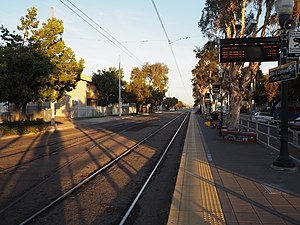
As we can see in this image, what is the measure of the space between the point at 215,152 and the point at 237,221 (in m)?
6.98

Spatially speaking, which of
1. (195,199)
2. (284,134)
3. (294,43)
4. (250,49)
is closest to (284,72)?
(294,43)

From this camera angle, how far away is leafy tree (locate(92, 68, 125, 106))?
178ft

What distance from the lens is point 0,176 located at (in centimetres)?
793

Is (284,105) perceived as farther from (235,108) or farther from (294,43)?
(235,108)

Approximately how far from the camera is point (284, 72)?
26.3 ft

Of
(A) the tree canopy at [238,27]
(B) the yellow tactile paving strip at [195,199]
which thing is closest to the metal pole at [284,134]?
(B) the yellow tactile paving strip at [195,199]

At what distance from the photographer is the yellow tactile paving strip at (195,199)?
4.66m

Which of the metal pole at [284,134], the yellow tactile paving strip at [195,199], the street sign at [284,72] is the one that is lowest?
the yellow tactile paving strip at [195,199]

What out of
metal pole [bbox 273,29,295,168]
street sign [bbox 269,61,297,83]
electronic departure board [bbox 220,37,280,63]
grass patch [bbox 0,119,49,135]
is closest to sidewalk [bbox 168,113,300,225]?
metal pole [bbox 273,29,295,168]

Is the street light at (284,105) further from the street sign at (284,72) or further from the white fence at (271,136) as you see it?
the white fence at (271,136)

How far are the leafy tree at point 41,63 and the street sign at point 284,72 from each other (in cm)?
1602

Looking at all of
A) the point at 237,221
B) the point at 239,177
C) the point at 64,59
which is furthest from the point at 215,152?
the point at 64,59

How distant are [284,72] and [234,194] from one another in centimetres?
399

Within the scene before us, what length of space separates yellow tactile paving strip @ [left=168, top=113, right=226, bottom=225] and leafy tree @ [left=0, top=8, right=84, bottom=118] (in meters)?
15.2
